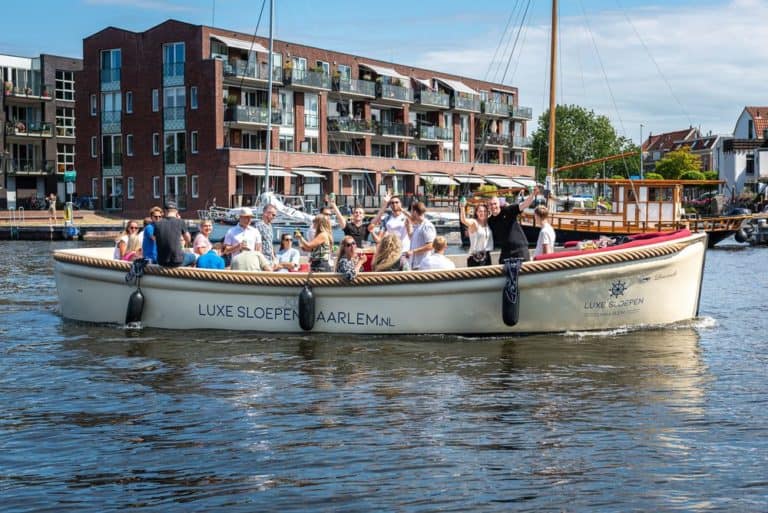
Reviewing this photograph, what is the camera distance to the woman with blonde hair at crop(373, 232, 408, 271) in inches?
542

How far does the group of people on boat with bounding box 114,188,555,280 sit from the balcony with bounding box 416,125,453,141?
206 feet

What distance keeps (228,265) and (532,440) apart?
869 cm

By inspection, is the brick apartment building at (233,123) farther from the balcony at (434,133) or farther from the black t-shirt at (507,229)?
the black t-shirt at (507,229)

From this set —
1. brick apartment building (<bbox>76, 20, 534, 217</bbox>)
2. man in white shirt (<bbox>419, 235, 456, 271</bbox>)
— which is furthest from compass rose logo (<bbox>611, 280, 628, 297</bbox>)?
brick apartment building (<bbox>76, 20, 534, 217</bbox>)

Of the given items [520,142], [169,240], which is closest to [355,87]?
[520,142]

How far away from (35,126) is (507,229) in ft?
220

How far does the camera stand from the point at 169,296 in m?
14.8

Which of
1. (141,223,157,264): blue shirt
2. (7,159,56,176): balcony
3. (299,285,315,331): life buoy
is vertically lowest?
(299,285,315,331): life buoy

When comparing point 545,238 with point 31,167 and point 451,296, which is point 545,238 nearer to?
point 451,296

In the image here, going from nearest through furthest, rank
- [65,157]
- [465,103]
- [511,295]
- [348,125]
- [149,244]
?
[511,295], [149,244], [348,125], [65,157], [465,103]

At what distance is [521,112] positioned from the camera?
92.2 meters

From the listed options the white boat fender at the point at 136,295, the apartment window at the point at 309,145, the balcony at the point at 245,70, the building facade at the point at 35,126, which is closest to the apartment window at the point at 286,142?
the apartment window at the point at 309,145

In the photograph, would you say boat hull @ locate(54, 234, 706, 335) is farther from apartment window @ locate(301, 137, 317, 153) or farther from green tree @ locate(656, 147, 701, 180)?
green tree @ locate(656, 147, 701, 180)

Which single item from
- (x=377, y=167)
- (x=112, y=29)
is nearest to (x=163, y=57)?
(x=112, y=29)
